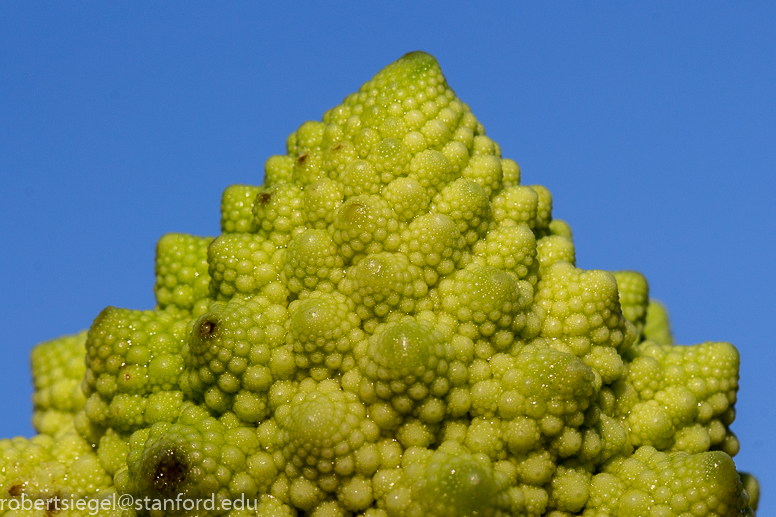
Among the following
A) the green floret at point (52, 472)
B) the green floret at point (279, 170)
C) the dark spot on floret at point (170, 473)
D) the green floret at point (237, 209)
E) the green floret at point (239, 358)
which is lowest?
Answer: the dark spot on floret at point (170, 473)

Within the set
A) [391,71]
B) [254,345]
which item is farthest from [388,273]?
[391,71]

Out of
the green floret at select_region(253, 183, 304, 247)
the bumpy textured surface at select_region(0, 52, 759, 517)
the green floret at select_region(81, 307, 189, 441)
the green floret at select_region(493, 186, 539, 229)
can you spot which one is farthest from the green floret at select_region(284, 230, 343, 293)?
the green floret at select_region(493, 186, 539, 229)

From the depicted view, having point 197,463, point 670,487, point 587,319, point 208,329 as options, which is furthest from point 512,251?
point 197,463

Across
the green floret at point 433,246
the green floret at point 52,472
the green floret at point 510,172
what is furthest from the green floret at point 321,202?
the green floret at point 52,472

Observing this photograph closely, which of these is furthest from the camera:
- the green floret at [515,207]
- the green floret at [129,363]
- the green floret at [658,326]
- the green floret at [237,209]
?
the green floret at [658,326]

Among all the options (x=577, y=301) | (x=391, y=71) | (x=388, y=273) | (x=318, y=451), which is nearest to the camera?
(x=318, y=451)

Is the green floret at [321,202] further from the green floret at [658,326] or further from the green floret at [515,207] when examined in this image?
the green floret at [658,326]

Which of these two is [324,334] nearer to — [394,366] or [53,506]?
[394,366]

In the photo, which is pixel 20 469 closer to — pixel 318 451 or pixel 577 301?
pixel 318 451
